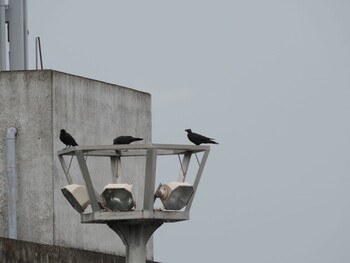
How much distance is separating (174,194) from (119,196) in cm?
87

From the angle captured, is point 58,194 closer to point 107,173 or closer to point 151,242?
point 107,173

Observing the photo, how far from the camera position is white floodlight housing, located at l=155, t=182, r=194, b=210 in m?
22.8

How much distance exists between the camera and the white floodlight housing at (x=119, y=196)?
22375 millimetres

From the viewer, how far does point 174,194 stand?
74.9 ft

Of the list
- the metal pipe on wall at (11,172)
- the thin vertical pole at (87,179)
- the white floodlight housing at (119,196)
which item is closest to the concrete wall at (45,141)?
the metal pipe on wall at (11,172)

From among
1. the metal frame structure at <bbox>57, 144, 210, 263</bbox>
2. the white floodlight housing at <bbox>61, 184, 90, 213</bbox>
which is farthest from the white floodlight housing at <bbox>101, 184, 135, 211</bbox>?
the white floodlight housing at <bbox>61, 184, 90, 213</bbox>

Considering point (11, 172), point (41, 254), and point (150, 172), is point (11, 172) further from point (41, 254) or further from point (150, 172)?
point (150, 172)

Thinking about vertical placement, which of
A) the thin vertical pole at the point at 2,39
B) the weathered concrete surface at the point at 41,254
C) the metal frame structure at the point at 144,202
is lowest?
the weathered concrete surface at the point at 41,254

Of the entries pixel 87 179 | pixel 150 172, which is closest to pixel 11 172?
pixel 87 179

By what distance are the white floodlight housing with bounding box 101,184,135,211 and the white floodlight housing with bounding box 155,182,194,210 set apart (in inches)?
23.1

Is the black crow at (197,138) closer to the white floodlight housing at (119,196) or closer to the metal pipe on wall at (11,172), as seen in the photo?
the white floodlight housing at (119,196)

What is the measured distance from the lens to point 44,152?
31250 millimetres

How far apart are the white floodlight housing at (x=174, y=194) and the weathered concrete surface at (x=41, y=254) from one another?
372cm

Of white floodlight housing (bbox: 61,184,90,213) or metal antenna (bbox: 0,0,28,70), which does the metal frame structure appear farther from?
metal antenna (bbox: 0,0,28,70)
